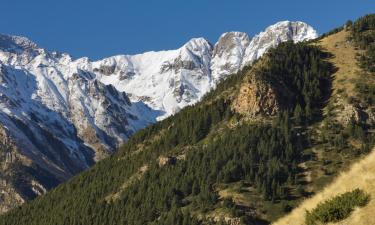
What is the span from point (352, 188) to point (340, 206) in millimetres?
1592

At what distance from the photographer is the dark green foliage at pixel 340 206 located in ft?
80.7

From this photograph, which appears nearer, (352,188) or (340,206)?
(340,206)

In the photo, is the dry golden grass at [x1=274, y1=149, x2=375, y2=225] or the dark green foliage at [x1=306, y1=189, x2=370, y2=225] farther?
the dark green foliage at [x1=306, y1=189, x2=370, y2=225]

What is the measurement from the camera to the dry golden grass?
23.9 m

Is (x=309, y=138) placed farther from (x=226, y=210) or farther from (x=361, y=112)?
(x=226, y=210)

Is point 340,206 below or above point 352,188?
below

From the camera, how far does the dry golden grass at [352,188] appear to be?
2392cm

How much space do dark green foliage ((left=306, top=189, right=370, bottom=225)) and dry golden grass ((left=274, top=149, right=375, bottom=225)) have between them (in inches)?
10.4

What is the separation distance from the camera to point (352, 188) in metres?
26.2

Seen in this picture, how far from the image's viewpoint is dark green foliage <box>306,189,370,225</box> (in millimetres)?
24594

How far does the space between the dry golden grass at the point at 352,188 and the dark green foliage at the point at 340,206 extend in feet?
0.86

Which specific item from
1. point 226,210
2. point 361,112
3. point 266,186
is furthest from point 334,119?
point 226,210

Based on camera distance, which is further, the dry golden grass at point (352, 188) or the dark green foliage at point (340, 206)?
the dark green foliage at point (340, 206)

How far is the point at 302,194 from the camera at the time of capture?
16925 centimetres
